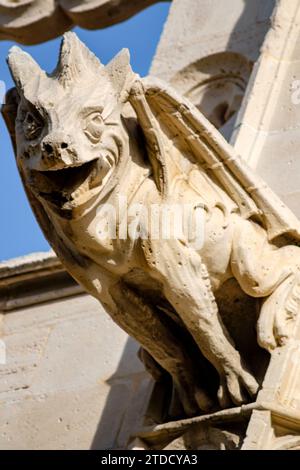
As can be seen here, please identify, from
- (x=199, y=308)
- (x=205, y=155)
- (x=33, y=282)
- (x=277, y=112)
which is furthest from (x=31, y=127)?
(x=33, y=282)

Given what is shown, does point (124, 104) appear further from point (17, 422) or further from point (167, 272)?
point (17, 422)

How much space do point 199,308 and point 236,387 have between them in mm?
224

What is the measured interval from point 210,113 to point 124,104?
1386mm

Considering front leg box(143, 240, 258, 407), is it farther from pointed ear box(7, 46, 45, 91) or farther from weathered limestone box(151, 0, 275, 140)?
weathered limestone box(151, 0, 275, 140)

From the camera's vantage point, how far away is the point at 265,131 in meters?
4.31

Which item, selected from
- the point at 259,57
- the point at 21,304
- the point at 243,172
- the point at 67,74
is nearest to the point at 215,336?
the point at 243,172

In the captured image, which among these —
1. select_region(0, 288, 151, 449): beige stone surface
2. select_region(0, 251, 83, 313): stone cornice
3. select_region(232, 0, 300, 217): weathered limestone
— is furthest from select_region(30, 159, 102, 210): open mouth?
select_region(0, 251, 83, 313): stone cornice

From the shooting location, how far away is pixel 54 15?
5.84 metres

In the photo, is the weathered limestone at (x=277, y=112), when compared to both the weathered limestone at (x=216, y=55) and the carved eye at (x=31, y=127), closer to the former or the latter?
the weathered limestone at (x=216, y=55)

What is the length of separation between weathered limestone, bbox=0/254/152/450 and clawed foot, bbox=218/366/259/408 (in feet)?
1.74

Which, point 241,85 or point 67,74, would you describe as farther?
point 241,85

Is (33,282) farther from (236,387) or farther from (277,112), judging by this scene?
(236,387)

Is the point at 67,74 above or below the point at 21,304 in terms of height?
A: above

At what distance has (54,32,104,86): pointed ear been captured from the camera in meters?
3.60
